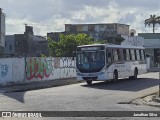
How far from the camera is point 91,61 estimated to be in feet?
91.6

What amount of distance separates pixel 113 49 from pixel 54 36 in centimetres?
7180

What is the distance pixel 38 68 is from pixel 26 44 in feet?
194

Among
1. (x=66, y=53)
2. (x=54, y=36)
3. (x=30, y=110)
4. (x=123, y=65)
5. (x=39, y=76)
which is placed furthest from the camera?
Result: (x=54, y=36)

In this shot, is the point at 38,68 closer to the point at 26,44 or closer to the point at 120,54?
the point at 120,54

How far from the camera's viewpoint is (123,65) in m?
30.5

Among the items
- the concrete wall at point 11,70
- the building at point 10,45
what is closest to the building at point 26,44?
the building at point 10,45

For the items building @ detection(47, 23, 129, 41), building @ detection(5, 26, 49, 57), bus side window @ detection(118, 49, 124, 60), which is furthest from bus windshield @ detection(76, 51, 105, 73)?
building @ detection(47, 23, 129, 41)

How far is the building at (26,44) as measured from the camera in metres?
91.0

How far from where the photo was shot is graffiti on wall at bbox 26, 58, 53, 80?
103 ft

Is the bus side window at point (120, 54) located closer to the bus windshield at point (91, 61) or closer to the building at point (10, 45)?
the bus windshield at point (91, 61)

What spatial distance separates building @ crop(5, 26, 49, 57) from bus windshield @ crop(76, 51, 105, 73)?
6278 centimetres

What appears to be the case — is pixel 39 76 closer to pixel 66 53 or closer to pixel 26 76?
pixel 26 76

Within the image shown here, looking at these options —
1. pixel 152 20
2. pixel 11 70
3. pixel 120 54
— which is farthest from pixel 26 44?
pixel 120 54

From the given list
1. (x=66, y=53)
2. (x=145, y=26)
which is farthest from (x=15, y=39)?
(x=66, y=53)
